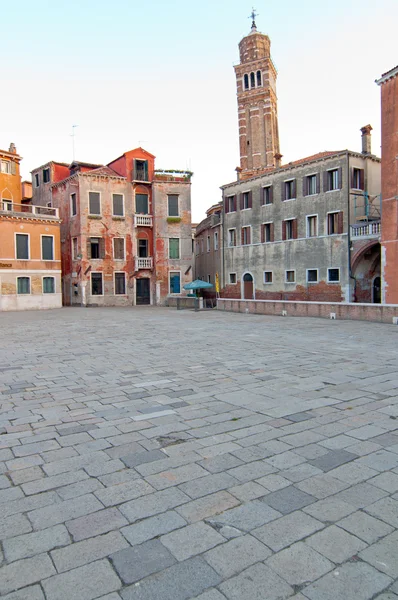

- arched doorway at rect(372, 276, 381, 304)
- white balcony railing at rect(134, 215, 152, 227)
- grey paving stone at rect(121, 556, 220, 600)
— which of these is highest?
white balcony railing at rect(134, 215, 152, 227)

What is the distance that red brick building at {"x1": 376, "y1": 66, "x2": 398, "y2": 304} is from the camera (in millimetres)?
21422

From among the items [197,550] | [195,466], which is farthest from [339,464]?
[197,550]

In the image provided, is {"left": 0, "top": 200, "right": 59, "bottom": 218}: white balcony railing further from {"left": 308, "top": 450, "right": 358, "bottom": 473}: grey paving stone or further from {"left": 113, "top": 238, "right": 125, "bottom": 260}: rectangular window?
{"left": 308, "top": 450, "right": 358, "bottom": 473}: grey paving stone

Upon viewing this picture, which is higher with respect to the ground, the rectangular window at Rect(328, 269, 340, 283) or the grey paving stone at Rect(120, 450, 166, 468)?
the rectangular window at Rect(328, 269, 340, 283)

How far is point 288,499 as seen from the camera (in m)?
3.02

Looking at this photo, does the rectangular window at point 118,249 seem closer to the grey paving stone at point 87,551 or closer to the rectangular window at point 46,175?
the rectangular window at point 46,175

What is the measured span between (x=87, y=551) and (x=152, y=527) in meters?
0.42

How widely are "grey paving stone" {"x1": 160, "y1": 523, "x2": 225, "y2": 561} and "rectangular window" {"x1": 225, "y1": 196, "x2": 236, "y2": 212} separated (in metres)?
33.6

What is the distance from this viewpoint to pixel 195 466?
3.55 meters

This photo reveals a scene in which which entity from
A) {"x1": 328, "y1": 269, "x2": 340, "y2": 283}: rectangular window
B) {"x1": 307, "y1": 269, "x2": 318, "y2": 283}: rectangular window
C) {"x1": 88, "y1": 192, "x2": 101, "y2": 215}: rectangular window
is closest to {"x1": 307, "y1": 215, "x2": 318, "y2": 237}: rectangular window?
{"x1": 307, "y1": 269, "x2": 318, "y2": 283}: rectangular window

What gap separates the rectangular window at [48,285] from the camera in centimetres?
2958

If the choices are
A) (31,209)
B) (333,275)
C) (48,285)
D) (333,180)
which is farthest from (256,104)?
(48,285)

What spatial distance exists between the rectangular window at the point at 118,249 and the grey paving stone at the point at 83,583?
3179 centimetres

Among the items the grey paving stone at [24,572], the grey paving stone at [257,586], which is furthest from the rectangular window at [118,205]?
the grey paving stone at [257,586]
